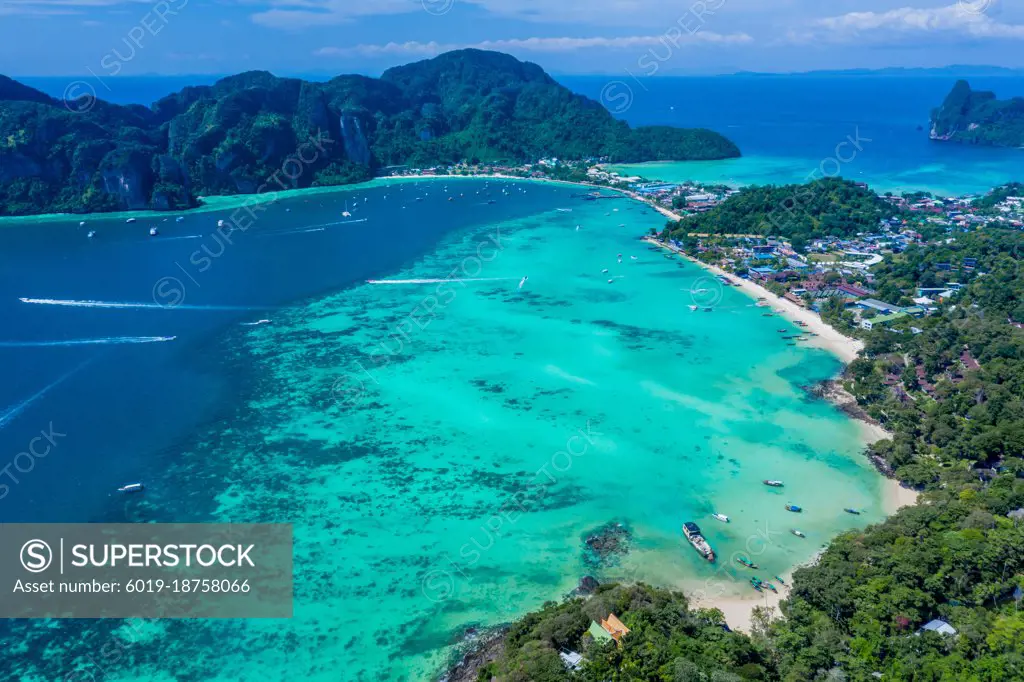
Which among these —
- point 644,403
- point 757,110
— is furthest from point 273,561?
point 757,110

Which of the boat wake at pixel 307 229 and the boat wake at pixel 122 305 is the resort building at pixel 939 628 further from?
the boat wake at pixel 307 229

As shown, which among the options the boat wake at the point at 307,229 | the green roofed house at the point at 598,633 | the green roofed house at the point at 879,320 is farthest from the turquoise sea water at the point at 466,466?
the boat wake at the point at 307,229

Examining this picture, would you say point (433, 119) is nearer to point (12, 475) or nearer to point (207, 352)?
point (207, 352)

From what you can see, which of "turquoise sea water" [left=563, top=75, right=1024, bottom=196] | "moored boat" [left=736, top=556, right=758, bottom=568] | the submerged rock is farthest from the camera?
"turquoise sea water" [left=563, top=75, right=1024, bottom=196]

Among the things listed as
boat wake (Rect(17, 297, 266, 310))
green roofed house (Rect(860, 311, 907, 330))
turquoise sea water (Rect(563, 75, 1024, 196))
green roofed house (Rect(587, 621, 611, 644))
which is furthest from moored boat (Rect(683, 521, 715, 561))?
turquoise sea water (Rect(563, 75, 1024, 196))

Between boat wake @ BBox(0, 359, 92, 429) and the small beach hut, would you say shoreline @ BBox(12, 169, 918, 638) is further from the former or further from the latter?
boat wake @ BBox(0, 359, 92, 429)
